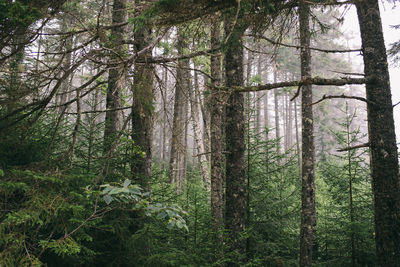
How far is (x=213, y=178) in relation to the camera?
6.93 metres

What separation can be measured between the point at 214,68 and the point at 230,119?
2.66 m

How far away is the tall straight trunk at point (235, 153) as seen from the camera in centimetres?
541

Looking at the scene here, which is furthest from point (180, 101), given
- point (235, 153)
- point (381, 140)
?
point (381, 140)

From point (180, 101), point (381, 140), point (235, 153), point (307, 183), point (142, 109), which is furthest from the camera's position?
point (307, 183)

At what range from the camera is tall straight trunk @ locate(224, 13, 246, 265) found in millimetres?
5406

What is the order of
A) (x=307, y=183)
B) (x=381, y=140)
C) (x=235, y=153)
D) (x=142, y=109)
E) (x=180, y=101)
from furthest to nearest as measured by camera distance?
1. (x=307, y=183)
2. (x=180, y=101)
3. (x=235, y=153)
4. (x=142, y=109)
5. (x=381, y=140)

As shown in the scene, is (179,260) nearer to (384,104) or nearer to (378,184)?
(378,184)

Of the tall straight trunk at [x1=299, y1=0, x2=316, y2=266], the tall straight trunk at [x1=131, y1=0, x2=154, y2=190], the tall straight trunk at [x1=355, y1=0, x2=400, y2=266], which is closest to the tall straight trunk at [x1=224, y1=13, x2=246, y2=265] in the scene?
the tall straight trunk at [x1=131, y1=0, x2=154, y2=190]

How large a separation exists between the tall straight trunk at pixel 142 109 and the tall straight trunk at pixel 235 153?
1.70m

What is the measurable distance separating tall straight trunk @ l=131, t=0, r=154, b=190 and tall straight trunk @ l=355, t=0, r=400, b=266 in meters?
3.60

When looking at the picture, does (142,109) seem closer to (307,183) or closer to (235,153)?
(235,153)

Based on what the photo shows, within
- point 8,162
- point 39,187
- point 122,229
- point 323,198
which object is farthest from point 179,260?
point 323,198

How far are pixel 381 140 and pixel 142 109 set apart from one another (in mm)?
4180

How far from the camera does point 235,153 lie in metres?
5.58
